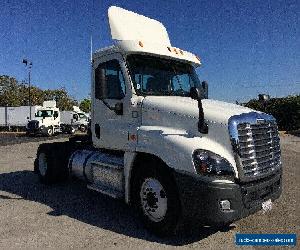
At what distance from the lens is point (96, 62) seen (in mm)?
6879

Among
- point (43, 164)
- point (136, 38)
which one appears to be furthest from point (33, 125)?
point (136, 38)

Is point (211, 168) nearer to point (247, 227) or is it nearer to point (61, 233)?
point (247, 227)

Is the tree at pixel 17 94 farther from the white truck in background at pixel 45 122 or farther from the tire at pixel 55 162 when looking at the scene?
the tire at pixel 55 162

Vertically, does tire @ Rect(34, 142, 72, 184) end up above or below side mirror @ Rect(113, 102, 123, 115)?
below

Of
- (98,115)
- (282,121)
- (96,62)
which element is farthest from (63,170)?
(282,121)

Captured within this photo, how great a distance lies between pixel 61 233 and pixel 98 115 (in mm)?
2393

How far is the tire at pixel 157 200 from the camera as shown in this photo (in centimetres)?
503

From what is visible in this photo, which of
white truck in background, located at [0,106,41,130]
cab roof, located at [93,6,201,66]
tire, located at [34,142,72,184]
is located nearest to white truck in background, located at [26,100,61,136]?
white truck in background, located at [0,106,41,130]

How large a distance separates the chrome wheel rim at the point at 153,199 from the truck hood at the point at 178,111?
3.12 feet

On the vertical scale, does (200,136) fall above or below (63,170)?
above

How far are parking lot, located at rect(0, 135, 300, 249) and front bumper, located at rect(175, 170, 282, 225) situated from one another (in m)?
0.50

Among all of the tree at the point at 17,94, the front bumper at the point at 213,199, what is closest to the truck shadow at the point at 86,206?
the front bumper at the point at 213,199

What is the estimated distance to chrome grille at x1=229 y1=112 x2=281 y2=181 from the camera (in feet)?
15.7

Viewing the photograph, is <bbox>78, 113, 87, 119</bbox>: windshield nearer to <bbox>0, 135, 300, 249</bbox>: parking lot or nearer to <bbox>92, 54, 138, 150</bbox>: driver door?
<bbox>0, 135, 300, 249</bbox>: parking lot
